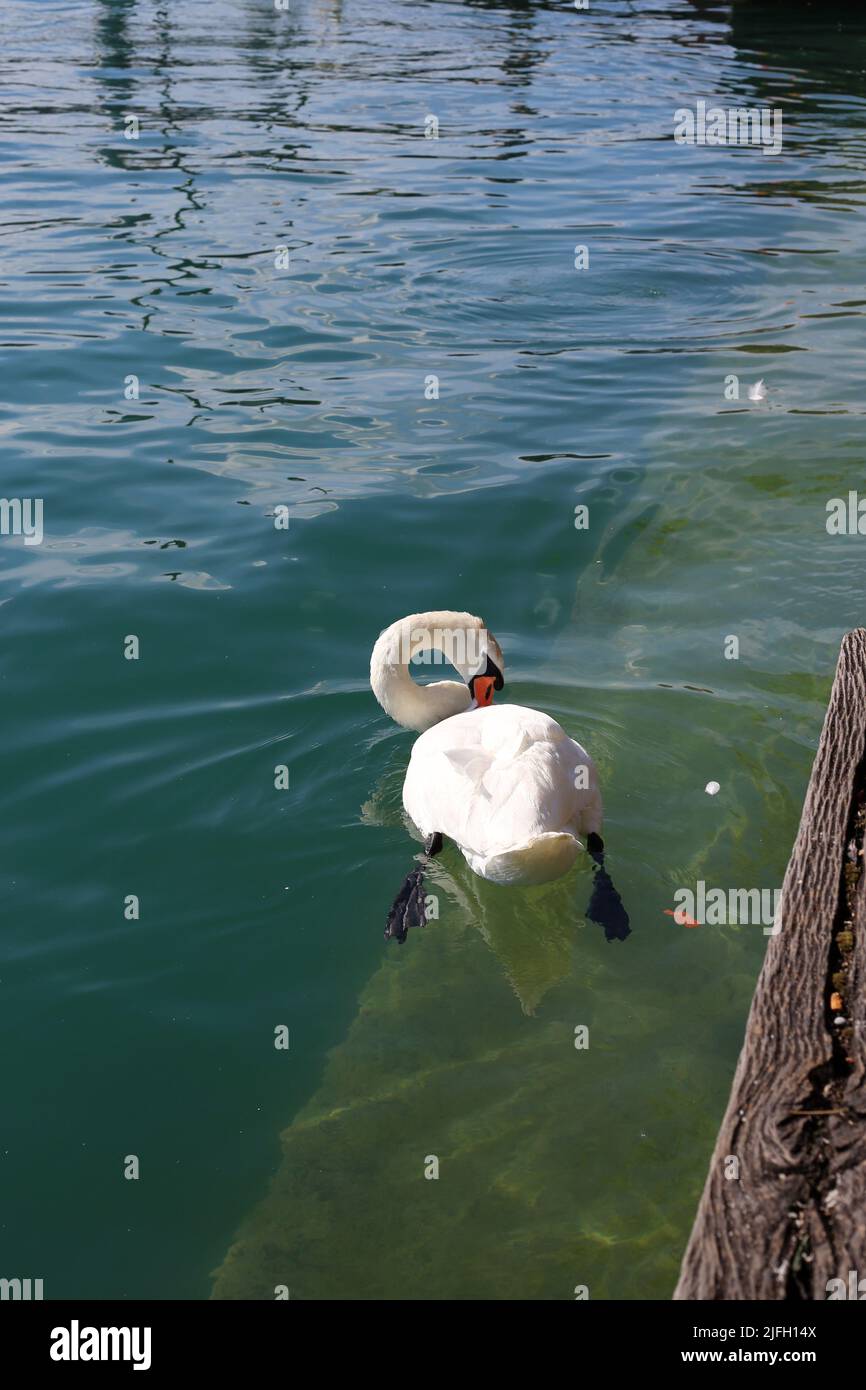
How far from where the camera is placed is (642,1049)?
4.63 metres

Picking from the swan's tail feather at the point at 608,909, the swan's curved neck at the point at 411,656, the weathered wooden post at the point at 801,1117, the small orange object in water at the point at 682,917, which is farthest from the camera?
the swan's curved neck at the point at 411,656

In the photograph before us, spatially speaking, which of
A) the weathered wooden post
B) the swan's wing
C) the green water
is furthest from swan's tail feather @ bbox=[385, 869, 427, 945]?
the weathered wooden post

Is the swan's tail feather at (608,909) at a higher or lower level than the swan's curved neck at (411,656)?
lower

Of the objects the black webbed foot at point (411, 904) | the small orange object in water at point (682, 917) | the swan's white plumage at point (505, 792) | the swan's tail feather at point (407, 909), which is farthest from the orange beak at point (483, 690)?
the small orange object in water at point (682, 917)

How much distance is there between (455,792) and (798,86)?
2219 centimetres

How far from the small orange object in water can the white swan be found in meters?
0.26

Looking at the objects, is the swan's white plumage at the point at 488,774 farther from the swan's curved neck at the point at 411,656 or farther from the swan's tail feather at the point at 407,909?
the swan's tail feather at the point at 407,909

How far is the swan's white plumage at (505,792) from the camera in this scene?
473 cm

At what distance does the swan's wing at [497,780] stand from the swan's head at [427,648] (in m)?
0.45

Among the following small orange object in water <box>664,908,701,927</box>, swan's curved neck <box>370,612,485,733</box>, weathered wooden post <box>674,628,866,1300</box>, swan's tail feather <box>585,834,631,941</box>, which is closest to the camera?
weathered wooden post <box>674,628,866,1300</box>

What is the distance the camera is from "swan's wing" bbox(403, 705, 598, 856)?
4.83m

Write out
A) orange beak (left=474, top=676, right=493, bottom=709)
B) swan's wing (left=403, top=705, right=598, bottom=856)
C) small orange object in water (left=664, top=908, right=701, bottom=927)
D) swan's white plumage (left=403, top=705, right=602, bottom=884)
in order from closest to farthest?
1. swan's white plumage (left=403, top=705, right=602, bottom=884)
2. swan's wing (left=403, top=705, right=598, bottom=856)
3. small orange object in water (left=664, top=908, right=701, bottom=927)
4. orange beak (left=474, top=676, right=493, bottom=709)

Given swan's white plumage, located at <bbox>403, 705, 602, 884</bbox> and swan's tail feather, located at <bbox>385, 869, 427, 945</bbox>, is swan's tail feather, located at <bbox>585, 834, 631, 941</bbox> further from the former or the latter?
swan's tail feather, located at <bbox>385, 869, 427, 945</bbox>

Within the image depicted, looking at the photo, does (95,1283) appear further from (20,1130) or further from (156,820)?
(156,820)
